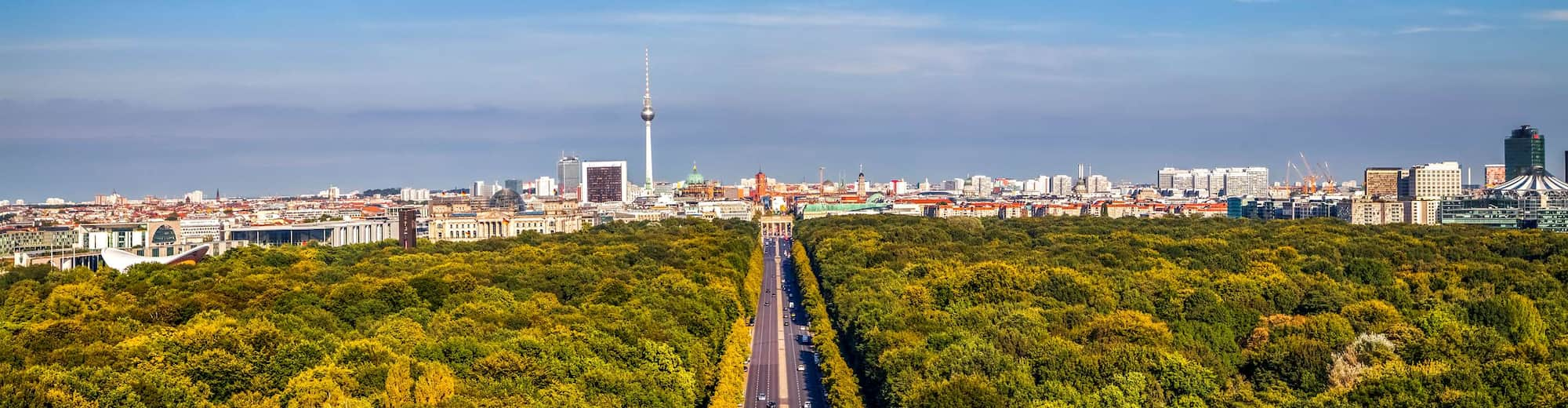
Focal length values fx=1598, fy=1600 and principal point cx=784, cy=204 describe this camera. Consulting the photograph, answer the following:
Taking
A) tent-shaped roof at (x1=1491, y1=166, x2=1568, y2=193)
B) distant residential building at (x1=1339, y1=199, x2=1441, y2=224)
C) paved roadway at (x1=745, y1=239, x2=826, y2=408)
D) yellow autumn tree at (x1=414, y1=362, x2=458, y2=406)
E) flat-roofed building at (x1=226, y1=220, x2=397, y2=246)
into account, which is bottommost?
paved roadway at (x1=745, y1=239, x2=826, y2=408)

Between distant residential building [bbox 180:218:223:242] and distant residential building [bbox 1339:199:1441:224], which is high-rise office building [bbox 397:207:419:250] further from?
distant residential building [bbox 1339:199:1441:224]

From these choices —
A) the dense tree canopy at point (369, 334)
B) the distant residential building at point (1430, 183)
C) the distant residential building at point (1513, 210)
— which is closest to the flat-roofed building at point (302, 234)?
the dense tree canopy at point (369, 334)

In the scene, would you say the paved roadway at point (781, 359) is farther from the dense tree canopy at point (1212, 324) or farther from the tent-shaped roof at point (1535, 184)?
the tent-shaped roof at point (1535, 184)

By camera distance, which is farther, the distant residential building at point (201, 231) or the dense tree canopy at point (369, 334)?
the distant residential building at point (201, 231)

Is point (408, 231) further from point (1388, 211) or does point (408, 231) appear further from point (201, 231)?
point (1388, 211)

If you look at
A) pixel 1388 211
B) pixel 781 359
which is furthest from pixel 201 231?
pixel 1388 211

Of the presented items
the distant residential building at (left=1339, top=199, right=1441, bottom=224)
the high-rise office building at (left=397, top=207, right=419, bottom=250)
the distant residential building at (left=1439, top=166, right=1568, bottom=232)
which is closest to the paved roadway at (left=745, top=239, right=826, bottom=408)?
the high-rise office building at (left=397, top=207, right=419, bottom=250)
